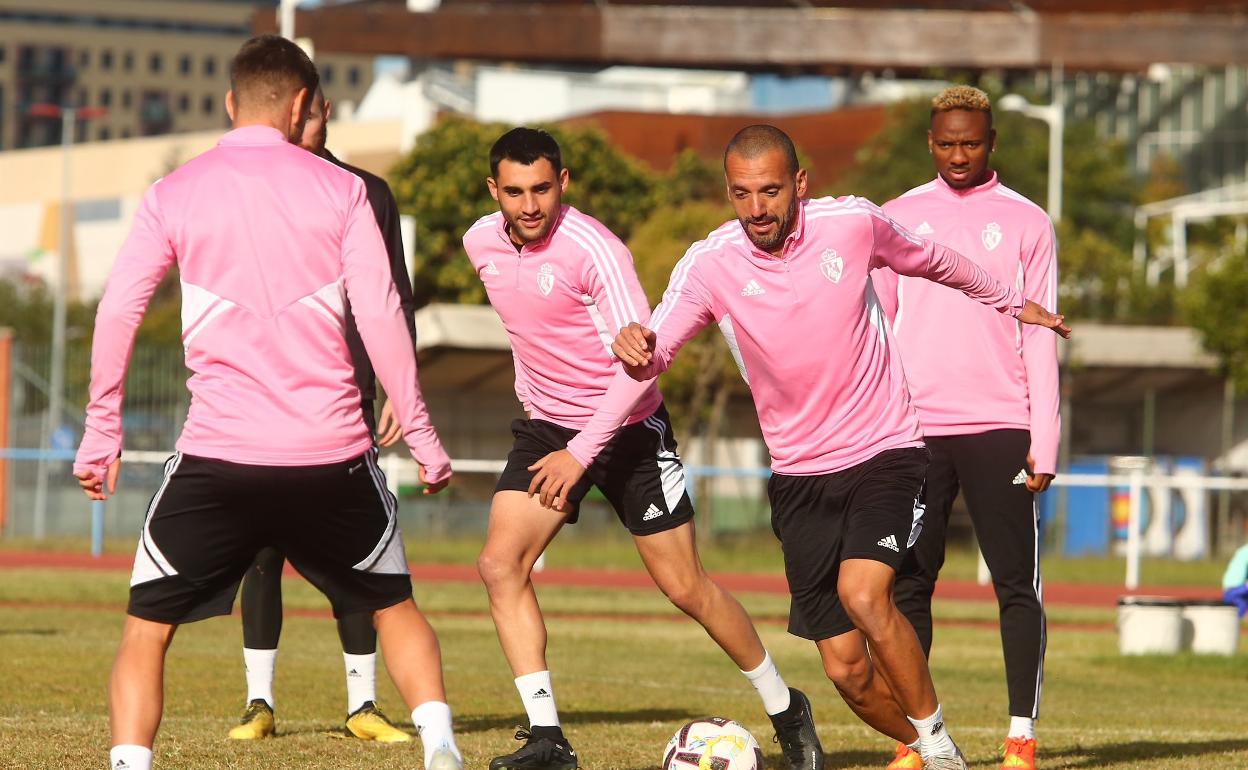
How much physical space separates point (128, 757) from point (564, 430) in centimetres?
271

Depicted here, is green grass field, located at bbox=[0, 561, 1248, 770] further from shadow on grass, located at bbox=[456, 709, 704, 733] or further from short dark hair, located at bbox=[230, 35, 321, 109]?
short dark hair, located at bbox=[230, 35, 321, 109]

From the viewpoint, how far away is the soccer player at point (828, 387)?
725 centimetres

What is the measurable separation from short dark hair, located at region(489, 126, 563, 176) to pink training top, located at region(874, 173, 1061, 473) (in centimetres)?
141

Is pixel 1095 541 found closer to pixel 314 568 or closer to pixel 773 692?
pixel 773 692

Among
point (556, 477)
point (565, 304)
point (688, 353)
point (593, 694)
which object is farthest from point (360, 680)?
point (688, 353)

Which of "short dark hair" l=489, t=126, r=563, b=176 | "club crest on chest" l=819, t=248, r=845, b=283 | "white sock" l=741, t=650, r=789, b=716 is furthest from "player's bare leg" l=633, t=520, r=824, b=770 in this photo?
"short dark hair" l=489, t=126, r=563, b=176

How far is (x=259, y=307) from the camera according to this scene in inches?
231

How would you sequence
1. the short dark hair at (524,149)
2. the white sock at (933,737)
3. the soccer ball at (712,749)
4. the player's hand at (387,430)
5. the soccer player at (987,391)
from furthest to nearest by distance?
the soccer player at (987,391), the short dark hair at (524,149), the white sock at (933,737), the soccer ball at (712,749), the player's hand at (387,430)

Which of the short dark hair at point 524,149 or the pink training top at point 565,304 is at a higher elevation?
the short dark hair at point 524,149

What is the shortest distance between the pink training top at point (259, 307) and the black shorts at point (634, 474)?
220 centimetres

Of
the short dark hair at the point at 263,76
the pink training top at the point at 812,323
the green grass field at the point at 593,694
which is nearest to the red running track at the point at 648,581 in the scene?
the green grass field at the point at 593,694

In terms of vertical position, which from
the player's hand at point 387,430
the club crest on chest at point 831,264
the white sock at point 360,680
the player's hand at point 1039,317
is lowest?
the white sock at point 360,680

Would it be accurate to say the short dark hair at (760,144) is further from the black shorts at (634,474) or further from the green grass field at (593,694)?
the green grass field at (593,694)

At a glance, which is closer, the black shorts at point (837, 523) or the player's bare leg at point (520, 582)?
the black shorts at point (837, 523)
